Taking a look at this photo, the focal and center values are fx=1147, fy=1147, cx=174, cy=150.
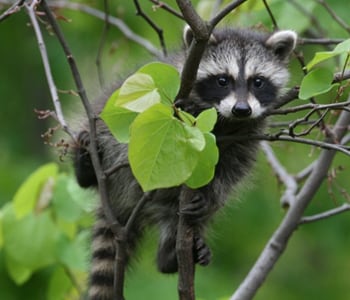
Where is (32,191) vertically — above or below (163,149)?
below

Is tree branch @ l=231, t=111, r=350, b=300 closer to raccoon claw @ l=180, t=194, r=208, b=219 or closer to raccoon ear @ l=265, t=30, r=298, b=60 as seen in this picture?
raccoon ear @ l=265, t=30, r=298, b=60

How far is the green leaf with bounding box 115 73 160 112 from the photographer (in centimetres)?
430

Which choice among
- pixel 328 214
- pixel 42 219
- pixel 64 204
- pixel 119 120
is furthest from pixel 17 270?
pixel 119 120

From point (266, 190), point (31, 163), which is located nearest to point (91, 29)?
point (31, 163)

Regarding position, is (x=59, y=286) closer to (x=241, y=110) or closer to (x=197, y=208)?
(x=197, y=208)

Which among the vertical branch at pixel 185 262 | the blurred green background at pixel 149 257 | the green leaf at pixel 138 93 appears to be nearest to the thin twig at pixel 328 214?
the vertical branch at pixel 185 262

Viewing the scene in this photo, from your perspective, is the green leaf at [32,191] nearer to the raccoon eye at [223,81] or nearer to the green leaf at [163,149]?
the raccoon eye at [223,81]

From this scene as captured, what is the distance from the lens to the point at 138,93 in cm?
434

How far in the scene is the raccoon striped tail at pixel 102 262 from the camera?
6.62 meters

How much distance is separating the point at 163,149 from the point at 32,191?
101 inches

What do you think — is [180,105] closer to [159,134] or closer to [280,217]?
[159,134]

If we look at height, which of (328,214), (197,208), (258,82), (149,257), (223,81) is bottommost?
(149,257)

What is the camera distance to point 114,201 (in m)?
6.68

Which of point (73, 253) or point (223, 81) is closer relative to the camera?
point (223, 81)
